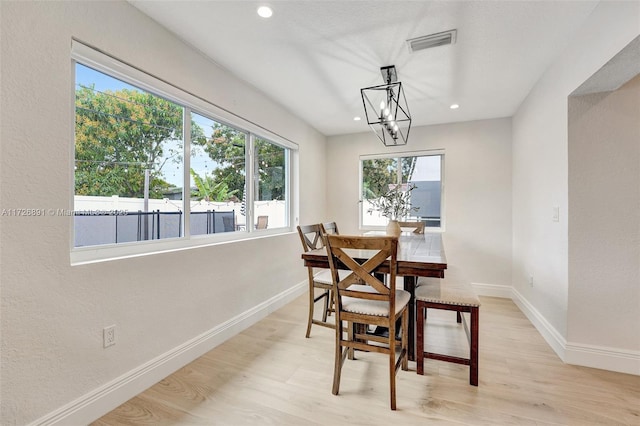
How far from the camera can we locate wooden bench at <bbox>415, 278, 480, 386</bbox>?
6.08 feet

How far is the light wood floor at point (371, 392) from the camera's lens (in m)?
1.58

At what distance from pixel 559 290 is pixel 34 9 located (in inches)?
149

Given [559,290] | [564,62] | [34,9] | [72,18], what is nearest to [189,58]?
[72,18]

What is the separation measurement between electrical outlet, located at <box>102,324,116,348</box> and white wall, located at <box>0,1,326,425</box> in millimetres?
31

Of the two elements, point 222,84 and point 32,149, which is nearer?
point 32,149

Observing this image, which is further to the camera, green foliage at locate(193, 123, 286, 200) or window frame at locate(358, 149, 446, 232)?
window frame at locate(358, 149, 446, 232)

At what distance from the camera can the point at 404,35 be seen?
2.05m

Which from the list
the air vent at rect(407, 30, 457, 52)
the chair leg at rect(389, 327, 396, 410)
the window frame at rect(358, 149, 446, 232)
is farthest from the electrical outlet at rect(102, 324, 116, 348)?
the window frame at rect(358, 149, 446, 232)

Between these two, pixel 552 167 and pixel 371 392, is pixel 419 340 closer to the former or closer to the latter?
pixel 371 392

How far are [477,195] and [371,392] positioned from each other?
319cm

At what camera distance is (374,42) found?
213 cm

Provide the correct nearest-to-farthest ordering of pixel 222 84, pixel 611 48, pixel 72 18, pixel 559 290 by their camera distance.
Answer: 1. pixel 72 18
2. pixel 611 48
3. pixel 559 290
4. pixel 222 84

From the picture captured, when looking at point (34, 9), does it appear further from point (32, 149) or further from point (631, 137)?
point (631, 137)

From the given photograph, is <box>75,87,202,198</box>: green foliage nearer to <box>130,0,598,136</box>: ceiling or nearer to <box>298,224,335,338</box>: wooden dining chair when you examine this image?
<box>130,0,598,136</box>: ceiling
